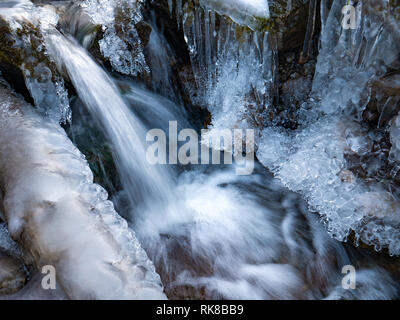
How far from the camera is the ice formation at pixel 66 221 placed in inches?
69.4

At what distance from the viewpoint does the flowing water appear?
1.94m

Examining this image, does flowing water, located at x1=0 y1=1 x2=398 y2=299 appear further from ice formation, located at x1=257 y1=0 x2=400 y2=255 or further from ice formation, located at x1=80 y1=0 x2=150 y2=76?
ice formation, located at x1=80 y1=0 x2=150 y2=76

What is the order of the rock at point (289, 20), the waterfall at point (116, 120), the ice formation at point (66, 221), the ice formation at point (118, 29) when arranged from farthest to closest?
the ice formation at point (118, 29) < the rock at point (289, 20) < the waterfall at point (116, 120) < the ice formation at point (66, 221)

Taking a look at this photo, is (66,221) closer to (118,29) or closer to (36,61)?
(36,61)

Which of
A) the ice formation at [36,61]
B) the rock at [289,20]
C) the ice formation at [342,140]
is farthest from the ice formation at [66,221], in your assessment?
the rock at [289,20]

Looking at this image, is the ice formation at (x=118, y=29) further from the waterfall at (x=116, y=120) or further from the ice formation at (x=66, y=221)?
the ice formation at (x=66, y=221)

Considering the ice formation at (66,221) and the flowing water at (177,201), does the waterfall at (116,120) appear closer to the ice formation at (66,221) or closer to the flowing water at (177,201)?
the flowing water at (177,201)

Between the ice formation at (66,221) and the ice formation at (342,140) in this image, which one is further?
the ice formation at (342,140)

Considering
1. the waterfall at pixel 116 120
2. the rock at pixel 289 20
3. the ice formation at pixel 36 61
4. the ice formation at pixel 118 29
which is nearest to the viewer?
the ice formation at pixel 36 61

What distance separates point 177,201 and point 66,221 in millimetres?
1409

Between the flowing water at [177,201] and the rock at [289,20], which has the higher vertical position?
the rock at [289,20]

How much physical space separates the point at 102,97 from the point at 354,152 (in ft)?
7.96

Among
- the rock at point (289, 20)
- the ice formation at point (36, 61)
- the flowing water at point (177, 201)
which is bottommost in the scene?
the flowing water at point (177, 201)

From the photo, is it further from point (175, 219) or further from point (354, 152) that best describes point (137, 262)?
point (354, 152)
